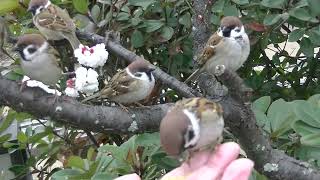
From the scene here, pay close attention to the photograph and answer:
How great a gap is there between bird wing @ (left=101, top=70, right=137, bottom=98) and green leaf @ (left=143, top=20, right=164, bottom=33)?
0.17 meters

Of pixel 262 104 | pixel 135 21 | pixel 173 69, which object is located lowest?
pixel 173 69

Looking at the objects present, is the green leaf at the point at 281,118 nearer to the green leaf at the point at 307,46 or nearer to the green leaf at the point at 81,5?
the green leaf at the point at 307,46

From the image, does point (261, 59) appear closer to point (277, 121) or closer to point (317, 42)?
point (317, 42)

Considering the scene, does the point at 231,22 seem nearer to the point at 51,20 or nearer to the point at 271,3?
the point at 271,3

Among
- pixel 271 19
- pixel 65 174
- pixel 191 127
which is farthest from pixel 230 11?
pixel 191 127

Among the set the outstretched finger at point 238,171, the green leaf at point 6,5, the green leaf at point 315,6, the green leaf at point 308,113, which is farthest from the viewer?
the green leaf at point 6,5

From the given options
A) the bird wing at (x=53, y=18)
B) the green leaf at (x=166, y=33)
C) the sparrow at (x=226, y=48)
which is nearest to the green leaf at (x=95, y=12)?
the bird wing at (x=53, y=18)

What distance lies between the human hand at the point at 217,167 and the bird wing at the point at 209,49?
3.00ft

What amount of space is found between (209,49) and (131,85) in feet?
1.02

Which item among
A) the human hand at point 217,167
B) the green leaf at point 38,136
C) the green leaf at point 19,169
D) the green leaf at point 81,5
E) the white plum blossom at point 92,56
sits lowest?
the green leaf at point 19,169

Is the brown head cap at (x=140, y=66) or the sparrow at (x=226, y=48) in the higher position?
the brown head cap at (x=140, y=66)

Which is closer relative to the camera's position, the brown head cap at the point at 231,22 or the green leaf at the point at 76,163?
the green leaf at the point at 76,163

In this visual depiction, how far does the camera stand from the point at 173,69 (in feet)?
6.43

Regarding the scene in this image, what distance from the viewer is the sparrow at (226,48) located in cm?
178
